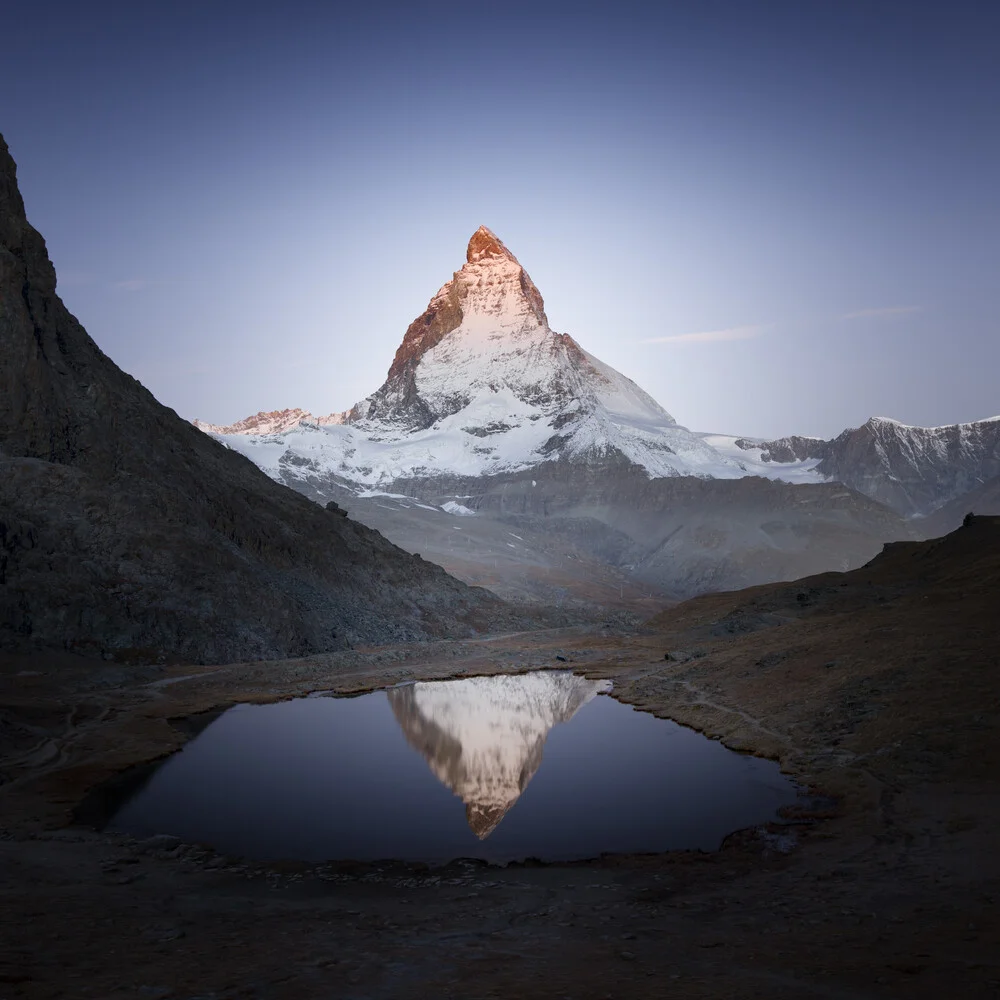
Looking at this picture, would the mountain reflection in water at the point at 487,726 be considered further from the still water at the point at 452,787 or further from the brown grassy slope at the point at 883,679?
the brown grassy slope at the point at 883,679

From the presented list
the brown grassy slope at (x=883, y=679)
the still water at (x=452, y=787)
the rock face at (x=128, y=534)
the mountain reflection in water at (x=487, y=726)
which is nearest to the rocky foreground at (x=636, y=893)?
the brown grassy slope at (x=883, y=679)

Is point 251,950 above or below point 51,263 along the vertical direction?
below

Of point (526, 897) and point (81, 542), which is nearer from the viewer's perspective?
point (526, 897)

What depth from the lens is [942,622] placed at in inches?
1592

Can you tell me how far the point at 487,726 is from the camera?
45312 mm

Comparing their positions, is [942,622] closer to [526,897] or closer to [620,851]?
[620,851]

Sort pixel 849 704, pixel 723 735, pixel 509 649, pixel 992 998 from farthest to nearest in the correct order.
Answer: pixel 509 649 → pixel 723 735 → pixel 849 704 → pixel 992 998

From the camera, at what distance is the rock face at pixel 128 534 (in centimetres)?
6253

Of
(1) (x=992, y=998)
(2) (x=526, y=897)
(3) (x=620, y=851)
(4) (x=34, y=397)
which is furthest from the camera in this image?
(4) (x=34, y=397)

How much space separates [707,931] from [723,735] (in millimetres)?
22746

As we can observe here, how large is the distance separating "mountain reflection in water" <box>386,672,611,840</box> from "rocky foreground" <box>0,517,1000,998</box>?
701cm

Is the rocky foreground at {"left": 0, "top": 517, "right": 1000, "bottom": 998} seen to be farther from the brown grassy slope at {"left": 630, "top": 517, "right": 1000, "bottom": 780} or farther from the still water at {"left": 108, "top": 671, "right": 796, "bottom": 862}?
the still water at {"left": 108, "top": 671, "right": 796, "bottom": 862}

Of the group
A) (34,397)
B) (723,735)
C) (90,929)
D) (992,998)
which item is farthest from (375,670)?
(992,998)

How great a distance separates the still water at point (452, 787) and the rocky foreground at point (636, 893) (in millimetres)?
1554
